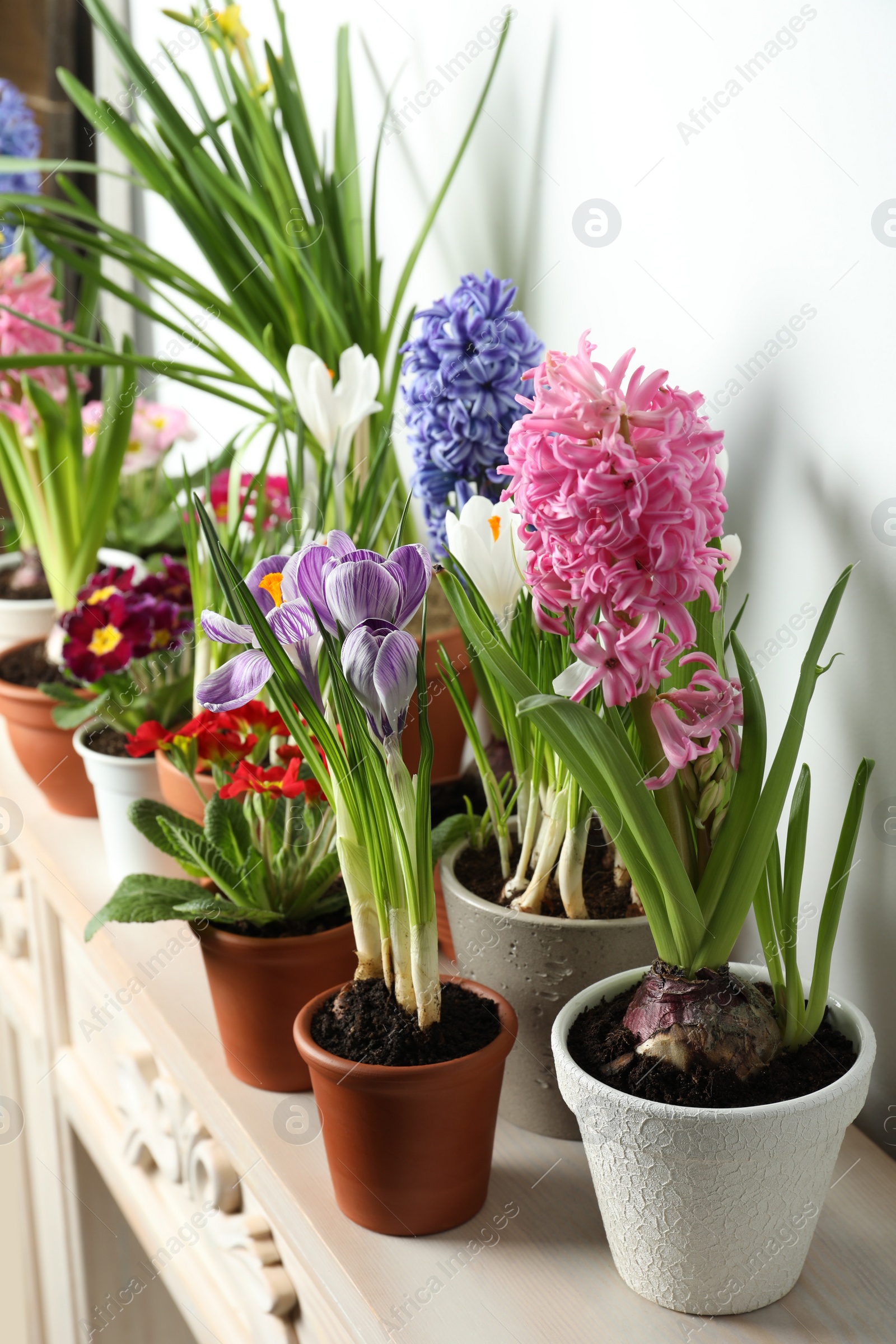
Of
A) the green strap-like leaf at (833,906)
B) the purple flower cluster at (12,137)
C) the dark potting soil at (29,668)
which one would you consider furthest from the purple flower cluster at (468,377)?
the purple flower cluster at (12,137)

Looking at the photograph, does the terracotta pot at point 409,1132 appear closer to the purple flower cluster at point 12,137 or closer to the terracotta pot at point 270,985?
the terracotta pot at point 270,985

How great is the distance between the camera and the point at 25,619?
116cm

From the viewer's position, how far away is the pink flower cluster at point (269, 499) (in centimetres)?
108

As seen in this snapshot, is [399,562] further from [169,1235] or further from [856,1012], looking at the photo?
[169,1235]

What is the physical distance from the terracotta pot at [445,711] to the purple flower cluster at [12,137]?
35.3 inches

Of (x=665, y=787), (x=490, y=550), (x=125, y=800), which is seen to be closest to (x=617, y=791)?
(x=665, y=787)

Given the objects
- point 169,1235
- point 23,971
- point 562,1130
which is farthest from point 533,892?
point 23,971

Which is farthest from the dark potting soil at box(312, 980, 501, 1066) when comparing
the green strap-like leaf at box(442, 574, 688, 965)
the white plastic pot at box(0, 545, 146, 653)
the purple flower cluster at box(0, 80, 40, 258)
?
the purple flower cluster at box(0, 80, 40, 258)

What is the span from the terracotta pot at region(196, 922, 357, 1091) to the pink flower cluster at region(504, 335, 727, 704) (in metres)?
0.29

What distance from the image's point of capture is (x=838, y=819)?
0.58 meters

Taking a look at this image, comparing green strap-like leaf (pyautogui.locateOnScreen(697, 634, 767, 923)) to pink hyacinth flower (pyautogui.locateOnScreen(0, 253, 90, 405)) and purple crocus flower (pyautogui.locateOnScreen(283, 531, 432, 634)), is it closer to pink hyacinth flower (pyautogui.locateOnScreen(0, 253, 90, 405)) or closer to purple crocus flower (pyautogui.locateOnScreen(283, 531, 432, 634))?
purple crocus flower (pyautogui.locateOnScreen(283, 531, 432, 634))

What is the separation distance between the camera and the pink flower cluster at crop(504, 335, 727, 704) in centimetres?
40

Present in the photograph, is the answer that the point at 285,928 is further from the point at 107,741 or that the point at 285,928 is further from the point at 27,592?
the point at 27,592

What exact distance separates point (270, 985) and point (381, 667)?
271 mm
